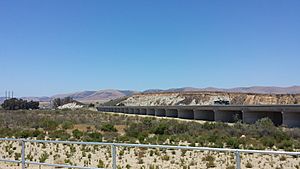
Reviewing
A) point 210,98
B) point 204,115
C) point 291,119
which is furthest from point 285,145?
point 210,98

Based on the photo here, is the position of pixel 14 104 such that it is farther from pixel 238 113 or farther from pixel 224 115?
pixel 238 113

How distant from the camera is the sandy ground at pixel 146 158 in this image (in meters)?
17.9

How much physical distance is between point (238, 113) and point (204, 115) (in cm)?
1265

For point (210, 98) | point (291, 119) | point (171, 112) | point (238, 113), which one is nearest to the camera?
point (291, 119)

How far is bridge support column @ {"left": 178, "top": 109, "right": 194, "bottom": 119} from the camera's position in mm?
80550

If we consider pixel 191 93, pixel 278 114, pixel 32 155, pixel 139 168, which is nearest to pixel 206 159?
pixel 139 168

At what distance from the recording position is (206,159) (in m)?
19.3

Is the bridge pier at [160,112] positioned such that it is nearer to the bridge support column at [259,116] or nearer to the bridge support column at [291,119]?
the bridge support column at [259,116]

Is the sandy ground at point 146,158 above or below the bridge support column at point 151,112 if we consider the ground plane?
below

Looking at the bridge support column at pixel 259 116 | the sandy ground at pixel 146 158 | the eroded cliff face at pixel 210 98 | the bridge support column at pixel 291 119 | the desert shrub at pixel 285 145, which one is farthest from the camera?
the eroded cliff face at pixel 210 98

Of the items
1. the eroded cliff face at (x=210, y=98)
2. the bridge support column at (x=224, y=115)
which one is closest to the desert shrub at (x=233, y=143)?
the bridge support column at (x=224, y=115)

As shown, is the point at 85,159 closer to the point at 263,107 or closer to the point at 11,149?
the point at 11,149

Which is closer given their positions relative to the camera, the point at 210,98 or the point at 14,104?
the point at 210,98

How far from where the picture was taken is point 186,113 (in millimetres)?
82625
